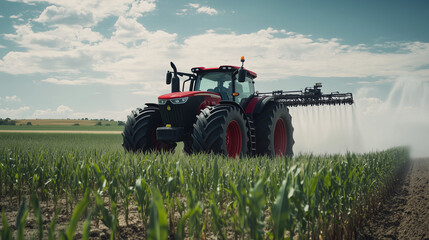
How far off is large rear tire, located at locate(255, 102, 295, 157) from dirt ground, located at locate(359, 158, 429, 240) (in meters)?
2.33

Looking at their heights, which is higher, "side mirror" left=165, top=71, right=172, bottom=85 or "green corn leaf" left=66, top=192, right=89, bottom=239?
"side mirror" left=165, top=71, right=172, bottom=85

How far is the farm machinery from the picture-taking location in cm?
618

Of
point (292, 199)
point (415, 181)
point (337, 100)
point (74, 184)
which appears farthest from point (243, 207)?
point (337, 100)

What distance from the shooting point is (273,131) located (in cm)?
803

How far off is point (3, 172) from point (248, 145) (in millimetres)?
4605

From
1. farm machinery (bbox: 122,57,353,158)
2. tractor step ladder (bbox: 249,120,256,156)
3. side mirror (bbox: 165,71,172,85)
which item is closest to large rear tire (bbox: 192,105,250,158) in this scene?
farm machinery (bbox: 122,57,353,158)

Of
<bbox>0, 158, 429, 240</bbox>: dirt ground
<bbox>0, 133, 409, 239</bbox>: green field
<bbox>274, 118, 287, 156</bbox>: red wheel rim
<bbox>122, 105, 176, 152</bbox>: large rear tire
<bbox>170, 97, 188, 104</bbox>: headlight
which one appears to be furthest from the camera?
<bbox>274, 118, 287, 156</bbox>: red wheel rim

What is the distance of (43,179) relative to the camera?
14.0 feet

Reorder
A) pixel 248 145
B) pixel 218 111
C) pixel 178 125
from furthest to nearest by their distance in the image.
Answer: pixel 248 145 < pixel 178 125 < pixel 218 111

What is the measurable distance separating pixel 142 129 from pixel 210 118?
1728mm

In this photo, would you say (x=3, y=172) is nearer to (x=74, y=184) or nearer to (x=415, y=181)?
(x=74, y=184)

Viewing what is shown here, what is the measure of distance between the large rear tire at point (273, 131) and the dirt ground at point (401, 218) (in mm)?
2335

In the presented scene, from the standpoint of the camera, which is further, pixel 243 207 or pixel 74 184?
pixel 74 184

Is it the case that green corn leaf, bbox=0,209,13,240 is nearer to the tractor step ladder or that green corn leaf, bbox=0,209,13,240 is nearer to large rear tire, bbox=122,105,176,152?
large rear tire, bbox=122,105,176,152
